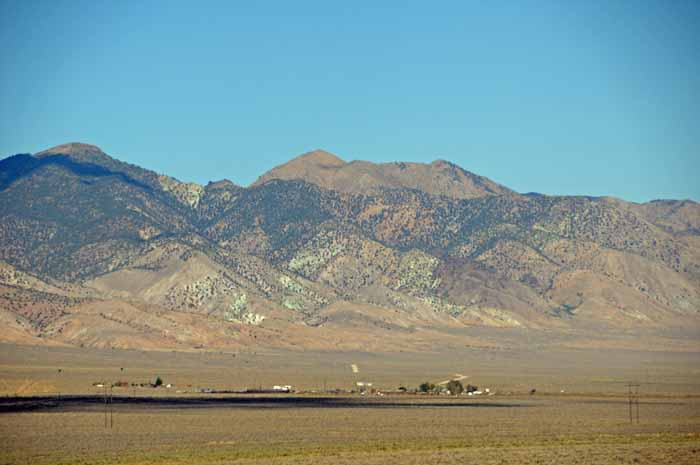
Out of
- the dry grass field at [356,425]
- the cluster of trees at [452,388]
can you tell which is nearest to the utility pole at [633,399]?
the dry grass field at [356,425]

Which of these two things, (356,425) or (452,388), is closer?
(356,425)

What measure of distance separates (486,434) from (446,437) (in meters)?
3.65

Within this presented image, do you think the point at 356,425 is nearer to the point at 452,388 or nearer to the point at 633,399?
the point at 633,399

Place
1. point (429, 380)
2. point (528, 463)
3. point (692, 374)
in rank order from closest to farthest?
1. point (528, 463)
2. point (429, 380)
3. point (692, 374)

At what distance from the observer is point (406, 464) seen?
58.0 metres

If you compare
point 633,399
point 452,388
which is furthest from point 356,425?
point 452,388

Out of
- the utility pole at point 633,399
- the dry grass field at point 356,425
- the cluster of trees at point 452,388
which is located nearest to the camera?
the dry grass field at point 356,425

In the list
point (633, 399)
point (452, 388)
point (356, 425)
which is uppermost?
point (452, 388)

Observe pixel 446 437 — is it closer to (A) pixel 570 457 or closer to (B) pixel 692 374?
(A) pixel 570 457

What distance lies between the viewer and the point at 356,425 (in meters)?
83.4

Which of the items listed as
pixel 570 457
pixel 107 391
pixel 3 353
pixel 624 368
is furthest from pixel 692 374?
pixel 570 457

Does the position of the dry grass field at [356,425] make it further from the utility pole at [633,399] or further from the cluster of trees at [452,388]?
the cluster of trees at [452,388]

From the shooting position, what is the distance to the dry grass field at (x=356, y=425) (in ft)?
205

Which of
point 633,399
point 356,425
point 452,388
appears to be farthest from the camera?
point 452,388
